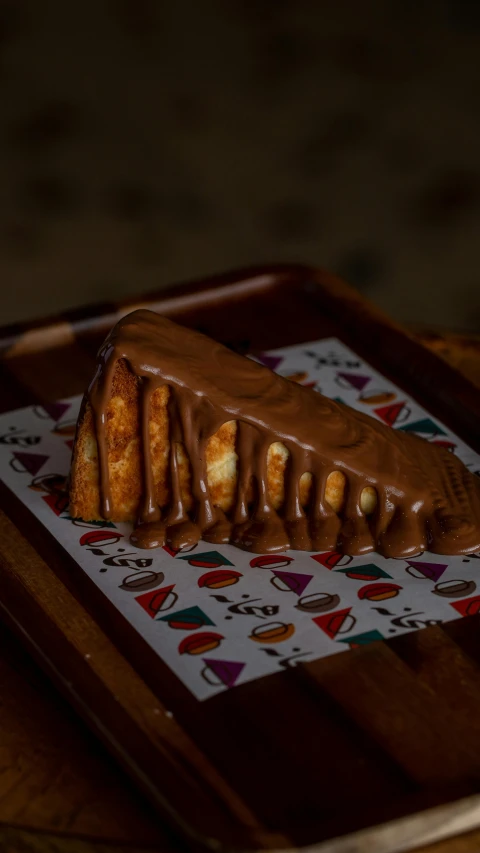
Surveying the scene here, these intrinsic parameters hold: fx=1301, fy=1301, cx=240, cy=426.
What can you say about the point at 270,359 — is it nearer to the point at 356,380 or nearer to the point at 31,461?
the point at 356,380

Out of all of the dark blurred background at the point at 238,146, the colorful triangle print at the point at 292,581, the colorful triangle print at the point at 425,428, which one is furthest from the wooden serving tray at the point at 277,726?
the dark blurred background at the point at 238,146

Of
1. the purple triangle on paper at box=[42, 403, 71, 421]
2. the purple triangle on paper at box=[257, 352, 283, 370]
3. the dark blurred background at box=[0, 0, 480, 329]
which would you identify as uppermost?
the purple triangle on paper at box=[257, 352, 283, 370]

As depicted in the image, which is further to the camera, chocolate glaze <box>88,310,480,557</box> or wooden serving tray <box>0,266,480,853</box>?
chocolate glaze <box>88,310,480,557</box>

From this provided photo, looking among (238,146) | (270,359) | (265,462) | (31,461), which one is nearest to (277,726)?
(265,462)

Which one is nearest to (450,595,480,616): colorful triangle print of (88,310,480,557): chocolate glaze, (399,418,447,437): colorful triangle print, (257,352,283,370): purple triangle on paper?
(88,310,480,557): chocolate glaze

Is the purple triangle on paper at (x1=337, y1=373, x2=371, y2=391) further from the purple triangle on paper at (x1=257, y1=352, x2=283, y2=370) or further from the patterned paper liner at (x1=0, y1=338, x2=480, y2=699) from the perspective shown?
the patterned paper liner at (x1=0, y1=338, x2=480, y2=699)

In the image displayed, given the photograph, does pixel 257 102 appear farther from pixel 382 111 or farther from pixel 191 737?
pixel 191 737
